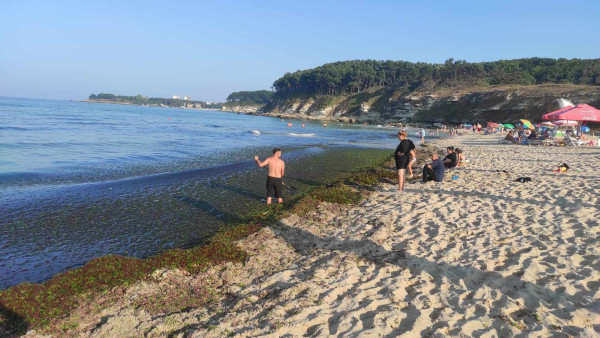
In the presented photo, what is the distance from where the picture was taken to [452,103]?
234ft

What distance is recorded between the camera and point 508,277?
453cm

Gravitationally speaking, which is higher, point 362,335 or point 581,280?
point 581,280

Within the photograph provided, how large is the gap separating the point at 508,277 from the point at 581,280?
2.68 feet

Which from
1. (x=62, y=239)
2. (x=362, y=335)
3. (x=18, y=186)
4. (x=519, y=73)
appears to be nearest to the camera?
(x=362, y=335)

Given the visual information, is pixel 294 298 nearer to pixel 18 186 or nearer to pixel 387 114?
pixel 18 186

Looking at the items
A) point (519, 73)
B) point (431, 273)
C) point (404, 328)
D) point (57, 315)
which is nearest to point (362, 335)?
point (404, 328)

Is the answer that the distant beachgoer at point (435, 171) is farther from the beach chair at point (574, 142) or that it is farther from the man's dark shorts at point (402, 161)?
the beach chair at point (574, 142)

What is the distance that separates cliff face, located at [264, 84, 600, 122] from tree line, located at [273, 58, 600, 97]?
877 centimetres

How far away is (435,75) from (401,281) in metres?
99.9

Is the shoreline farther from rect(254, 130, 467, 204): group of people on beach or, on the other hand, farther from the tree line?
the tree line

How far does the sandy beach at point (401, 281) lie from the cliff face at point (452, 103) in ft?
183

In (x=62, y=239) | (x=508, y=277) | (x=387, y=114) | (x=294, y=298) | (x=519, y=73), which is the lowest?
(x=62, y=239)

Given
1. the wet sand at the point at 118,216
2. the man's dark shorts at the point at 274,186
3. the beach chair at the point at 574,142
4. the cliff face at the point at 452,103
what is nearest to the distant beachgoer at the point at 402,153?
the wet sand at the point at 118,216

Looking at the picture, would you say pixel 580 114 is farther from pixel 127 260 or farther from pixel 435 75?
pixel 435 75
